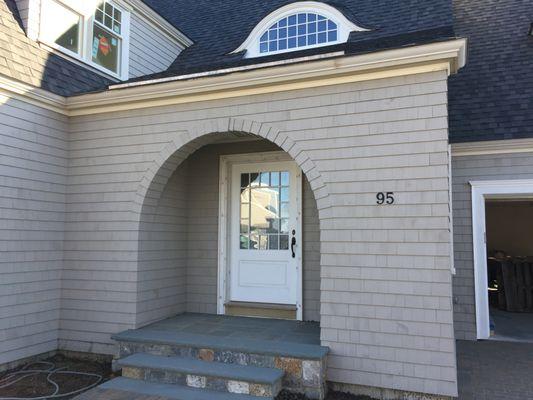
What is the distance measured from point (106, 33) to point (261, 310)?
487 centimetres

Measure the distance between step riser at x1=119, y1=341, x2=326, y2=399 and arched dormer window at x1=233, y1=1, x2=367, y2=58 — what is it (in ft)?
15.3

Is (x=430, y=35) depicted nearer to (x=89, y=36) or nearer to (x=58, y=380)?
(x=89, y=36)

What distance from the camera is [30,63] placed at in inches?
203

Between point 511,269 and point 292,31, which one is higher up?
point 292,31

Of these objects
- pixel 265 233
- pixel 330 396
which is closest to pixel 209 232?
pixel 265 233

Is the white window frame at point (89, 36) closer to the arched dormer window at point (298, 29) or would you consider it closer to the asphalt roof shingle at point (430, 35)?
the asphalt roof shingle at point (430, 35)

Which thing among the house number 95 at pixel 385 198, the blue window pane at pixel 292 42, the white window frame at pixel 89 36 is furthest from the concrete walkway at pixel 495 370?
the white window frame at pixel 89 36

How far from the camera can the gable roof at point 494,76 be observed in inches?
239

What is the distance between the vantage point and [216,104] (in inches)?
191

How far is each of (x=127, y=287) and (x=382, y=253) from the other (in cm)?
297

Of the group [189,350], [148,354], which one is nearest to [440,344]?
[189,350]

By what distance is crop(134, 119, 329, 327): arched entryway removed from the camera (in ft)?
17.0

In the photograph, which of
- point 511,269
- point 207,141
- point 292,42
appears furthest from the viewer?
point 511,269

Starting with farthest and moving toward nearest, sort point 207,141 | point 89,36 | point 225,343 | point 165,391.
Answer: point 89,36
point 207,141
point 225,343
point 165,391
